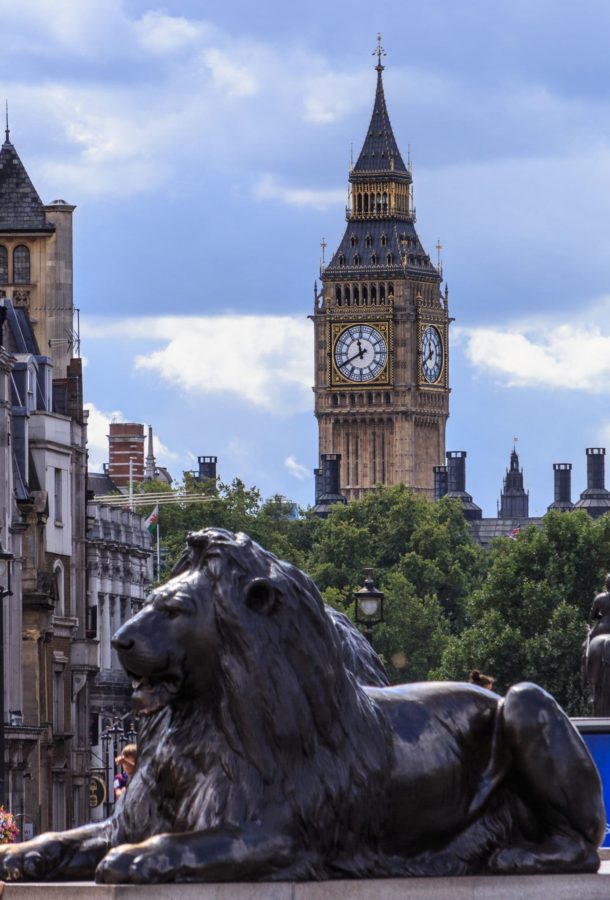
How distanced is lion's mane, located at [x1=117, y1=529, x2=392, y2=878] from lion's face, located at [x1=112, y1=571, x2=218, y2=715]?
4cm

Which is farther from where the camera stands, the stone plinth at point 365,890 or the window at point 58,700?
the window at point 58,700

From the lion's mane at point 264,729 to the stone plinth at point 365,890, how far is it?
0.44 ft

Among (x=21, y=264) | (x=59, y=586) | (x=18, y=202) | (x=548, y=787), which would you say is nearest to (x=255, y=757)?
(x=548, y=787)

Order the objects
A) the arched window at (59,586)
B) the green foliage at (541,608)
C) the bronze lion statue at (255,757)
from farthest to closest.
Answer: the green foliage at (541,608)
the arched window at (59,586)
the bronze lion statue at (255,757)

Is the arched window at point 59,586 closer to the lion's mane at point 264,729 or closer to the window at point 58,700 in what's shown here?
the window at point 58,700

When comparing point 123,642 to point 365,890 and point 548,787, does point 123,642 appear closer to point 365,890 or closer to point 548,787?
point 365,890

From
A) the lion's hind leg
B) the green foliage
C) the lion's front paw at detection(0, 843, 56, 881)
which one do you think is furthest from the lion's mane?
the green foliage

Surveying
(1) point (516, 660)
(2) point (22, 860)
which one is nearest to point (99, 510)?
(1) point (516, 660)

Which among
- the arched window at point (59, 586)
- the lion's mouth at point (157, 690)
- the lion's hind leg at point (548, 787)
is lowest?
the lion's hind leg at point (548, 787)

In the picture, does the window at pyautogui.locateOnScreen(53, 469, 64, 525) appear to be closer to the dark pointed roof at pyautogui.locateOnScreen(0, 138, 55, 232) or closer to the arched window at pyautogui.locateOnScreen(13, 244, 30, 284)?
the arched window at pyautogui.locateOnScreen(13, 244, 30, 284)

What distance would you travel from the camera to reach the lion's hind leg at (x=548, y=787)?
41.3 ft

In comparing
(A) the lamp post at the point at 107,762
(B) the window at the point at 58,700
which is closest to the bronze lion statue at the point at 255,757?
→ (B) the window at the point at 58,700

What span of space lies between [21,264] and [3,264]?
3.21ft

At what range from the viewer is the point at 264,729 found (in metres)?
11.8
